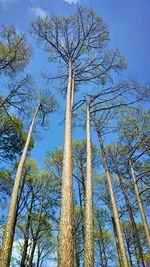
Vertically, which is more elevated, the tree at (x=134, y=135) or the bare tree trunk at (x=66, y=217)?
the tree at (x=134, y=135)

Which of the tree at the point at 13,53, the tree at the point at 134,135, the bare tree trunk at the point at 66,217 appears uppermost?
the tree at the point at 13,53

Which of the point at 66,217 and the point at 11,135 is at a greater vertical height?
→ the point at 11,135

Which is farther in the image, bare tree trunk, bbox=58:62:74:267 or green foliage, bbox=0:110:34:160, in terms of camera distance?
green foliage, bbox=0:110:34:160

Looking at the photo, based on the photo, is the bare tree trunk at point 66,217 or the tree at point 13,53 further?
the tree at point 13,53

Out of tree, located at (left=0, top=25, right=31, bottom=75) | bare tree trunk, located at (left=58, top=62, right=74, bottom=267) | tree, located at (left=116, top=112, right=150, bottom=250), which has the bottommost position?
bare tree trunk, located at (left=58, top=62, right=74, bottom=267)

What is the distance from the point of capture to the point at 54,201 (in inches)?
554

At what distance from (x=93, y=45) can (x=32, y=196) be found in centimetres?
983

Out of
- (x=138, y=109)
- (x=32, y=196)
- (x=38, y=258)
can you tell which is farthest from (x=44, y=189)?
(x=38, y=258)

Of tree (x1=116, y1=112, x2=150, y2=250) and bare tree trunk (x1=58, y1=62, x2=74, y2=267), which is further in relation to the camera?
tree (x1=116, y1=112, x2=150, y2=250)

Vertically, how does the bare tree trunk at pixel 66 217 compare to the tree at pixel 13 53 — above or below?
below

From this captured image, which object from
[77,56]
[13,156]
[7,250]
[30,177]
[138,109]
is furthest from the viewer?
[30,177]

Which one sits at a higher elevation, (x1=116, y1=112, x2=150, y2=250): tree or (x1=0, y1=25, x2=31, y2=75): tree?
(x1=0, y1=25, x2=31, y2=75): tree

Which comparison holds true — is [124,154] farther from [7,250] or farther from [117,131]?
[7,250]

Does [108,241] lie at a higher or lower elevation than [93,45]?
lower
